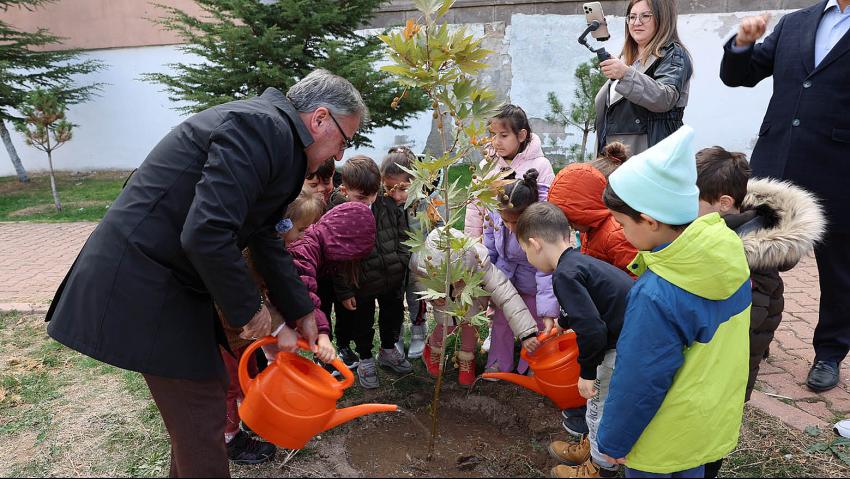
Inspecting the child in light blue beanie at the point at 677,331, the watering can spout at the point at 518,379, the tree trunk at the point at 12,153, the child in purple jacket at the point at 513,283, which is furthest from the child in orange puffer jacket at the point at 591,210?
the tree trunk at the point at 12,153

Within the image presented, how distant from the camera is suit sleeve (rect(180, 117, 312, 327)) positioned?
5.18ft

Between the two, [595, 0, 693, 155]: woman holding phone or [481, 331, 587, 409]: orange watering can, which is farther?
[595, 0, 693, 155]: woman holding phone

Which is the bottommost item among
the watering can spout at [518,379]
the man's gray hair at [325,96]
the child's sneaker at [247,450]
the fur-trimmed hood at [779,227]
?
the child's sneaker at [247,450]

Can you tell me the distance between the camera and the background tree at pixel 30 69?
11852mm

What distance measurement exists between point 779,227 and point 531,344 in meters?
1.18

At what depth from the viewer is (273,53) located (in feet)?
26.0

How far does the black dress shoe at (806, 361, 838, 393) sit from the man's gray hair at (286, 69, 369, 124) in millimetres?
3004

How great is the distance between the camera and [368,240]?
285cm

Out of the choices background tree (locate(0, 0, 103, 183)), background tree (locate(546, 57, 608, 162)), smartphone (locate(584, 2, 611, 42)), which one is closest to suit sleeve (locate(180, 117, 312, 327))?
smartphone (locate(584, 2, 611, 42))

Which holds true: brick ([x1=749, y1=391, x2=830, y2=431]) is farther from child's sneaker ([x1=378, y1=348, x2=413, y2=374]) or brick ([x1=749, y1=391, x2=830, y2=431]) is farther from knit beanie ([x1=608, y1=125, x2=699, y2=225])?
child's sneaker ([x1=378, y1=348, x2=413, y2=374])

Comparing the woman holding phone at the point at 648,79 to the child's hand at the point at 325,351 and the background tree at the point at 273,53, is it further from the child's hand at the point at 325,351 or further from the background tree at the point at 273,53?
the background tree at the point at 273,53

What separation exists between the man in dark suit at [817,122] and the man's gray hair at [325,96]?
7.07ft

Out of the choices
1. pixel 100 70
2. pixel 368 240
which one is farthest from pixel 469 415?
pixel 100 70

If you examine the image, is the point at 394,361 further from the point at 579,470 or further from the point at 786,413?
the point at 786,413
